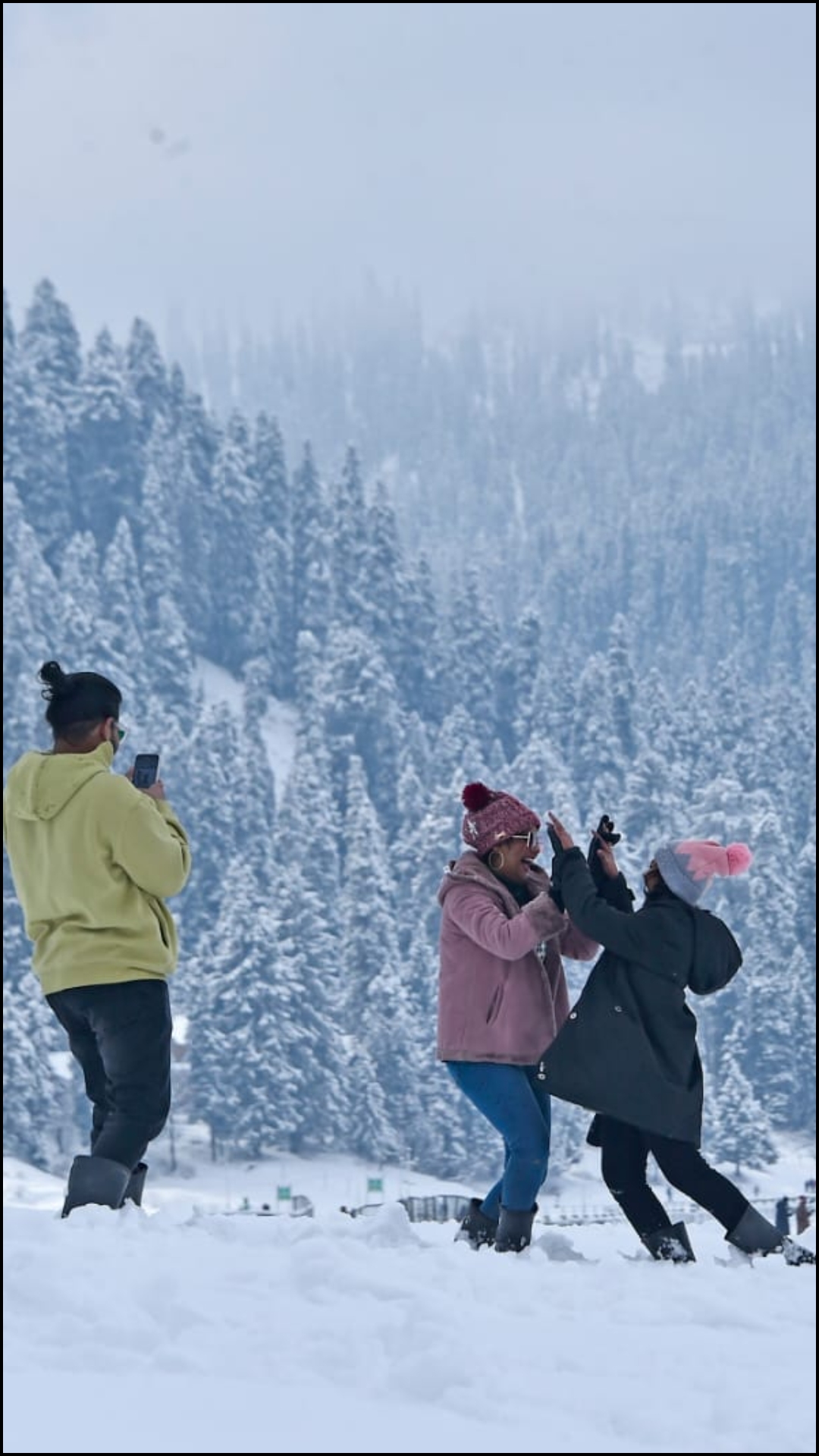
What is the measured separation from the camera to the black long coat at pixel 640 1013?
22.0 ft

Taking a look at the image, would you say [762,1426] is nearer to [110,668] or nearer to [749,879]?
[749,879]

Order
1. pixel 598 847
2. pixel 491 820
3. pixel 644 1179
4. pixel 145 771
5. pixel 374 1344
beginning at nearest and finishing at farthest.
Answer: pixel 374 1344 → pixel 145 771 → pixel 644 1179 → pixel 598 847 → pixel 491 820

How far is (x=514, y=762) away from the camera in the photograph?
9894cm

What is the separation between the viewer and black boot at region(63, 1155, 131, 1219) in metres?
6.30

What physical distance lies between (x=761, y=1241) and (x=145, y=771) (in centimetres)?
259

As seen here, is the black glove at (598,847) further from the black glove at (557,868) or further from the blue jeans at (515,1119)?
the blue jeans at (515,1119)

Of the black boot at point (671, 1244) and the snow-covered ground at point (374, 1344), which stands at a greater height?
the snow-covered ground at point (374, 1344)

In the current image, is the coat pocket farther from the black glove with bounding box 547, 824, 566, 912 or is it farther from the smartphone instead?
the smartphone

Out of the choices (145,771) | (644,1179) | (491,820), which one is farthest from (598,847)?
(145,771)

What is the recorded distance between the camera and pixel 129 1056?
20.9ft

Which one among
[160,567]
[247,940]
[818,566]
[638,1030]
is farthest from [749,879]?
[638,1030]

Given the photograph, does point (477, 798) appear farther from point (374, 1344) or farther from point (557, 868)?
point (374, 1344)

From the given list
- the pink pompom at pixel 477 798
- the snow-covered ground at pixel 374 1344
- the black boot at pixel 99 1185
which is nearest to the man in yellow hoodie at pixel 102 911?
the black boot at pixel 99 1185

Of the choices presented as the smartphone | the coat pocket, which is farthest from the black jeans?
the coat pocket
